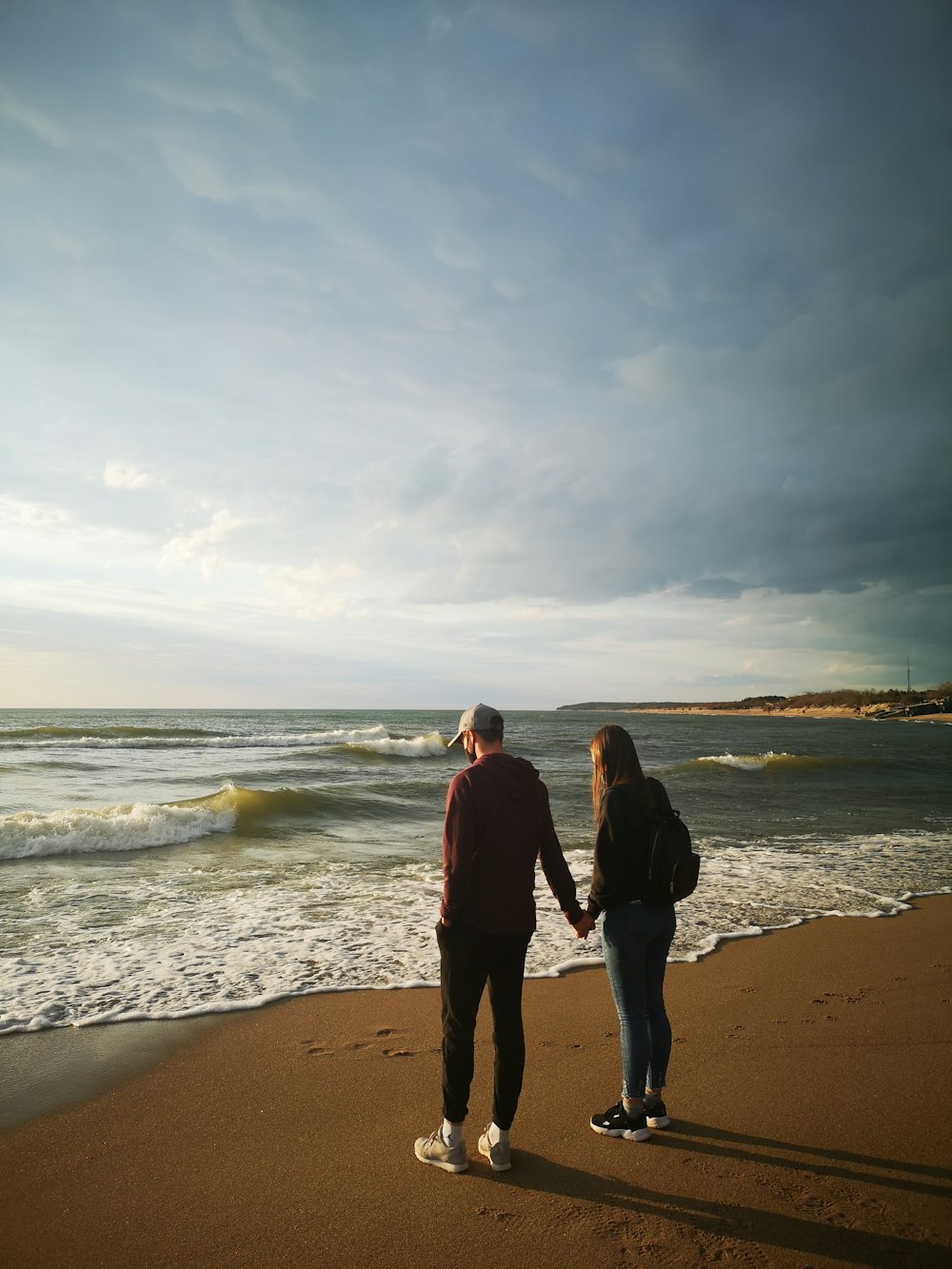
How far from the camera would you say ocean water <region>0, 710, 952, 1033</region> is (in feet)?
19.2

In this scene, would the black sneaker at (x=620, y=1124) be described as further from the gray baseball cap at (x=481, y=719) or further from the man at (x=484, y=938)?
the gray baseball cap at (x=481, y=719)

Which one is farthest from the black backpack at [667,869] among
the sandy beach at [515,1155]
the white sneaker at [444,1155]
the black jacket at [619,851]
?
the white sneaker at [444,1155]

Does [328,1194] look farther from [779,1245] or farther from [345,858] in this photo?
[345,858]

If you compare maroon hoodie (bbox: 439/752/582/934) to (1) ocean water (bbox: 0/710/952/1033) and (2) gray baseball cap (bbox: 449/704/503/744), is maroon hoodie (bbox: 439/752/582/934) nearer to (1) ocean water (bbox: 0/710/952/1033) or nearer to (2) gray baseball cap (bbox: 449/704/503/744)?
(2) gray baseball cap (bbox: 449/704/503/744)

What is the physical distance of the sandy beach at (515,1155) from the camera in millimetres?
2697

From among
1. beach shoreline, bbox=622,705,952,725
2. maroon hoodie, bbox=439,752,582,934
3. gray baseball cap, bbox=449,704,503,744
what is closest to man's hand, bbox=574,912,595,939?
maroon hoodie, bbox=439,752,582,934

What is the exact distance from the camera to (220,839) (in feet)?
40.2

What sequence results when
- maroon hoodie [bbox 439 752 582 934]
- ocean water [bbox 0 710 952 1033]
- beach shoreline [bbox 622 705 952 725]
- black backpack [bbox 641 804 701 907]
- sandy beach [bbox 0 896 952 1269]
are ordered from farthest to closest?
beach shoreline [bbox 622 705 952 725] → ocean water [bbox 0 710 952 1033] → black backpack [bbox 641 804 701 907] → maroon hoodie [bbox 439 752 582 934] → sandy beach [bbox 0 896 952 1269]

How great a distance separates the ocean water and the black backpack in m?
3.18

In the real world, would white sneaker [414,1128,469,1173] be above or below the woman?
below

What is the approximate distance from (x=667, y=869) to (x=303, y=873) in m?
7.71

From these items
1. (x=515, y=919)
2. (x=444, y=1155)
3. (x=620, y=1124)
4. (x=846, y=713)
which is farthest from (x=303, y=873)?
(x=846, y=713)

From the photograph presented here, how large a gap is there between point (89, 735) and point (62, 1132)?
39.6 metres

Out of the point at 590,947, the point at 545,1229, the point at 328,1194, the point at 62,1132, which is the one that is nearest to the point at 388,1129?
the point at 328,1194
